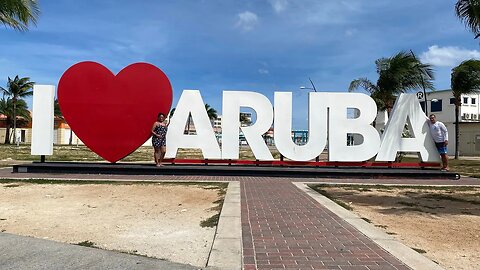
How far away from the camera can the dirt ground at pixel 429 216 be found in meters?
5.42

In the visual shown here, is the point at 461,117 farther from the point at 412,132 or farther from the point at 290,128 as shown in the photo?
the point at 290,128

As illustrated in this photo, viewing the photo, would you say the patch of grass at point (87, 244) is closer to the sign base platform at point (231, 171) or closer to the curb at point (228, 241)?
the curb at point (228, 241)

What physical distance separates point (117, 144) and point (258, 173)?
5.12 m

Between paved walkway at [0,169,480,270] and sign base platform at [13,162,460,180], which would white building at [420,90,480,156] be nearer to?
sign base platform at [13,162,460,180]

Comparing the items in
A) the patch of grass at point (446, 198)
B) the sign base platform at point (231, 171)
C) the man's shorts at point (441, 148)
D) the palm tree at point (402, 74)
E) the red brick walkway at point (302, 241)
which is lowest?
the red brick walkway at point (302, 241)

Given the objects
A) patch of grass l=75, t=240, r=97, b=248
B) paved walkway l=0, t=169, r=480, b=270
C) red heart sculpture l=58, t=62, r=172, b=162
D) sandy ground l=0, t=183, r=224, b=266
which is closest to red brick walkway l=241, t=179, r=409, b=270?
paved walkway l=0, t=169, r=480, b=270

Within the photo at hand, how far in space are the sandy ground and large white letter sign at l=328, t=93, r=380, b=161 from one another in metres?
6.17

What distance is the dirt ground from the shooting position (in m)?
5.42

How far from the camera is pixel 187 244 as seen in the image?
5.54 metres

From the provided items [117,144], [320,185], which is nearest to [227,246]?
[320,185]

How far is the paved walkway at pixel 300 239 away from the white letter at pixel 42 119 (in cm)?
882

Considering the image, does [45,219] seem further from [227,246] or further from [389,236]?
[389,236]

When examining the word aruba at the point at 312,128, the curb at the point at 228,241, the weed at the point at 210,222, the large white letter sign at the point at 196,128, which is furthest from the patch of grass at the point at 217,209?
the word aruba at the point at 312,128

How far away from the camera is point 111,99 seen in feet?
48.2
